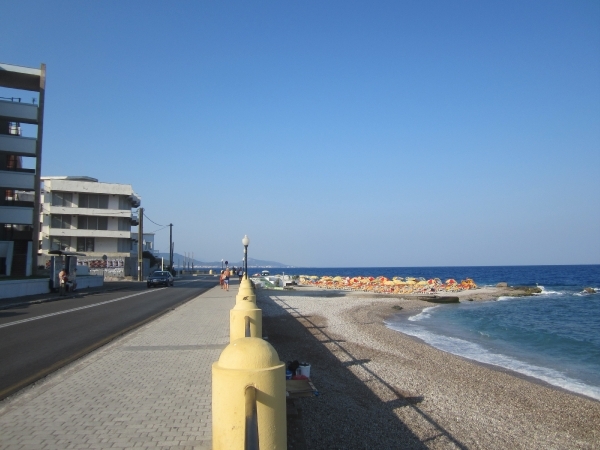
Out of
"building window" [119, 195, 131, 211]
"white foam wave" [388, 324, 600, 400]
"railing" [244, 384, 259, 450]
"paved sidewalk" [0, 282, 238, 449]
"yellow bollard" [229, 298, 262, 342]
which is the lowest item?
"white foam wave" [388, 324, 600, 400]

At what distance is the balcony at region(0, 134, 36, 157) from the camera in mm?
A: 39375

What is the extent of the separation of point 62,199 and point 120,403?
2451 inches

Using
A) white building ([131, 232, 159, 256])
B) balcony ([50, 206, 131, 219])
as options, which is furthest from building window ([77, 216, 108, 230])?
white building ([131, 232, 159, 256])

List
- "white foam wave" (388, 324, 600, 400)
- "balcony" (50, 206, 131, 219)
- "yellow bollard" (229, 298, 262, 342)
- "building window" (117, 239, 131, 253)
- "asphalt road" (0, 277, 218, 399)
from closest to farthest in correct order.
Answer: "yellow bollard" (229, 298, 262, 342) → "asphalt road" (0, 277, 218, 399) → "white foam wave" (388, 324, 600, 400) → "balcony" (50, 206, 131, 219) → "building window" (117, 239, 131, 253)

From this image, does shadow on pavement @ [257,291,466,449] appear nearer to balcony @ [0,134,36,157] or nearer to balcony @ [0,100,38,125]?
balcony @ [0,134,36,157]

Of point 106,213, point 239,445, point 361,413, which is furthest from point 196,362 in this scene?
point 106,213

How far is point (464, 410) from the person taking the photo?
34.1 feet

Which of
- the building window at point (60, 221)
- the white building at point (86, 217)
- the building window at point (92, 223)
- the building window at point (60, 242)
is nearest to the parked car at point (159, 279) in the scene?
the white building at point (86, 217)

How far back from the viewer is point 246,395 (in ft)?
10.9

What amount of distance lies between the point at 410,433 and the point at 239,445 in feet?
18.9

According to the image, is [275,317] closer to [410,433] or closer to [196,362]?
[196,362]

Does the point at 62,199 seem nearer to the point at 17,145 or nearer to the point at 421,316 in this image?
the point at 17,145

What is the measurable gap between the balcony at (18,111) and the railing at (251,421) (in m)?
42.8

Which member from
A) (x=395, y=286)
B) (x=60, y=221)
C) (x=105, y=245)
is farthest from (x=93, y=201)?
(x=395, y=286)
